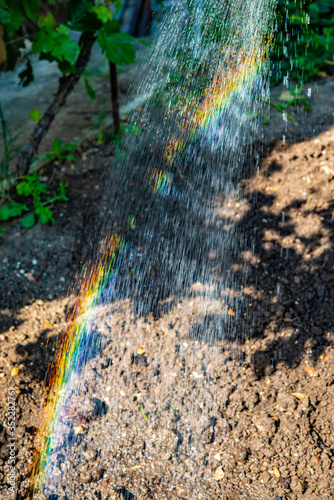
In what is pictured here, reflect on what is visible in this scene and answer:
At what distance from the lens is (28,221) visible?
329 cm

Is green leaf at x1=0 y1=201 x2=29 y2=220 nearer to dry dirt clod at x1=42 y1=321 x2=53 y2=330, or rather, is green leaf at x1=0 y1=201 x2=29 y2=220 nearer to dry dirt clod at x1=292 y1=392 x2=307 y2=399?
dry dirt clod at x1=42 y1=321 x2=53 y2=330

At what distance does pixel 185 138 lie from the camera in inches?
145

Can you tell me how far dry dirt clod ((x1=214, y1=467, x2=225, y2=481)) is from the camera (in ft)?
6.61

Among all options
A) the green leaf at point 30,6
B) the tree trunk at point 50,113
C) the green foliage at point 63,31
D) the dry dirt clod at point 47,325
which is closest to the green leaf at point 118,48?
the green foliage at point 63,31

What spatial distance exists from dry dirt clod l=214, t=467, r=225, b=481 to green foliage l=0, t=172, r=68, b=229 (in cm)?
225

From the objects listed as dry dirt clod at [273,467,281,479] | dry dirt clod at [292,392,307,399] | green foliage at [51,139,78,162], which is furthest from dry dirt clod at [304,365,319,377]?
green foliage at [51,139,78,162]

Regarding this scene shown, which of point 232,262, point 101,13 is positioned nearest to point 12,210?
point 101,13

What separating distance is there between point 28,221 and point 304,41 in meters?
3.97

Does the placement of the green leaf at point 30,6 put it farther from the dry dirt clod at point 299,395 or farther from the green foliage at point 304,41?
the dry dirt clod at point 299,395

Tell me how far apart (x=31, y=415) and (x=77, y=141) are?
282 cm

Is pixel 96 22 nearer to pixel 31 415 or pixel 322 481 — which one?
pixel 31 415

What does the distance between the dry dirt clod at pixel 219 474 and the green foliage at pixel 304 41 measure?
13.4 ft

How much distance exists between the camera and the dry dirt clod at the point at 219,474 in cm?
201

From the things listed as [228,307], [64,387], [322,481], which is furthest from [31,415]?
[322,481]
